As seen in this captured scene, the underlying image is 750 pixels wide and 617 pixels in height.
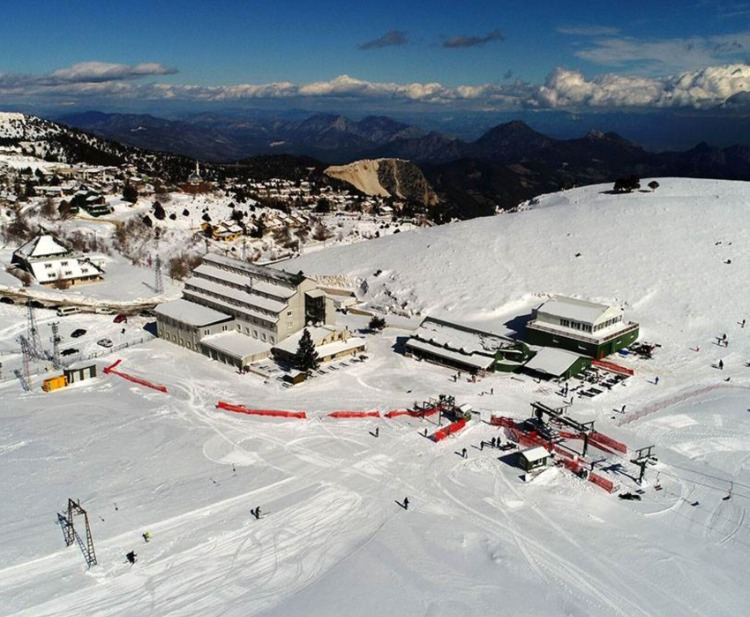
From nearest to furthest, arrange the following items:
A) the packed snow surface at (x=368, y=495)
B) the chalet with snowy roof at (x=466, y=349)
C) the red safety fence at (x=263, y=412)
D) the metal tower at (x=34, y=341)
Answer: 1. the packed snow surface at (x=368, y=495)
2. the red safety fence at (x=263, y=412)
3. the chalet with snowy roof at (x=466, y=349)
4. the metal tower at (x=34, y=341)

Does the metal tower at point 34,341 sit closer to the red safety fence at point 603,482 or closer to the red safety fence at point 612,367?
the red safety fence at point 603,482

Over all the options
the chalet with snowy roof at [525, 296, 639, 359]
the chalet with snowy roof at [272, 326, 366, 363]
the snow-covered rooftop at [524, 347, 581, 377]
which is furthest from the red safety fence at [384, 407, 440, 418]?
the chalet with snowy roof at [525, 296, 639, 359]

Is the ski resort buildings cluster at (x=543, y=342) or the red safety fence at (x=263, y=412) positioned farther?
the ski resort buildings cluster at (x=543, y=342)

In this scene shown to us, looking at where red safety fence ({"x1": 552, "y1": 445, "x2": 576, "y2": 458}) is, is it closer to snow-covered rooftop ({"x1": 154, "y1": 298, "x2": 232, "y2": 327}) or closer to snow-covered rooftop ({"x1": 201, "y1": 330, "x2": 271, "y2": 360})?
snow-covered rooftop ({"x1": 201, "y1": 330, "x2": 271, "y2": 360})

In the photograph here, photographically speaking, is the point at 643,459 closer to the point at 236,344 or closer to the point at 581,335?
the point at 581,335

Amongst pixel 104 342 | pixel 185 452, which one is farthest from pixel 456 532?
pixel 104 342

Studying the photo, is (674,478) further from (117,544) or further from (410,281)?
(410,281)

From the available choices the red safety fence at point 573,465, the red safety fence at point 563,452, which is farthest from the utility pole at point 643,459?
the red safety fence at point 563,452
